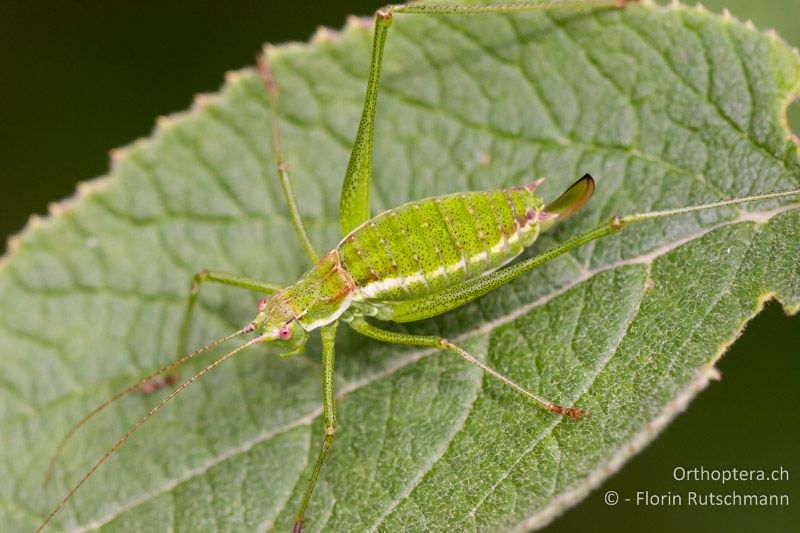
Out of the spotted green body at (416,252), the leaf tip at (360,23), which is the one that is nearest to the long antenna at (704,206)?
the spotted green body at (416,252)

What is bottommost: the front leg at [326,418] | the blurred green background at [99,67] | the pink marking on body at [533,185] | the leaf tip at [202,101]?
the front leg at [326,418]

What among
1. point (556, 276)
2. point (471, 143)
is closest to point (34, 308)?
point (471, 143)

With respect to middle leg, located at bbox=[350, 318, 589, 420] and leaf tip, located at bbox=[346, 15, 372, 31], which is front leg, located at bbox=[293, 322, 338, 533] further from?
leaf tip, located at bbox=[346, 15, 372, 31]

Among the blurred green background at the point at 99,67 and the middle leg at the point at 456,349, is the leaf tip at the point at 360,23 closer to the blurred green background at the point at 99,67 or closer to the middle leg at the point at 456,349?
the blurred green background at the point at 99,67

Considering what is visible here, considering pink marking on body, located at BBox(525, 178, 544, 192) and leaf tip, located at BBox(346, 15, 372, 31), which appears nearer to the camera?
pink marking on body, located at BBox(525, 178, 544, 192)

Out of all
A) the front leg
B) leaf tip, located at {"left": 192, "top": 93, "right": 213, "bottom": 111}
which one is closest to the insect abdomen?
the front leg

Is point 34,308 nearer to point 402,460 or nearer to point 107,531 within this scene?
A: point 107,531

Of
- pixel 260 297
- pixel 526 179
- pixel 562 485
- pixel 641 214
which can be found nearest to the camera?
pixel 562 485

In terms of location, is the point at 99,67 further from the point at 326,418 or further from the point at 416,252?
the point at 326,418

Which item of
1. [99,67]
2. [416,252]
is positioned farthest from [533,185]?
[99,67]
